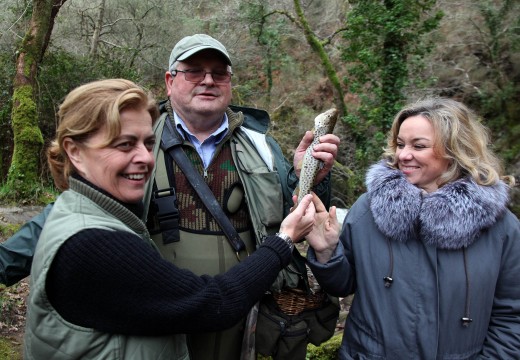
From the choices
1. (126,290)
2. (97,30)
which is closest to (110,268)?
(126,290)

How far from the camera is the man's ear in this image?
1.73m

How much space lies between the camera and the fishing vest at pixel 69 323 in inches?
61.1

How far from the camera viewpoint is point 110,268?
1535 mm

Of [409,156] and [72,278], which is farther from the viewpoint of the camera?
[409,156]

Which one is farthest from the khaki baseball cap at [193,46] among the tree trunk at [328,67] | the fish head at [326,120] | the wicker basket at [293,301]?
the tree trunk at [328,67]

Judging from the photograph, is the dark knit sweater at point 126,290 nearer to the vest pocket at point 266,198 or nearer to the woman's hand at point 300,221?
the woman's hand at point 300,221

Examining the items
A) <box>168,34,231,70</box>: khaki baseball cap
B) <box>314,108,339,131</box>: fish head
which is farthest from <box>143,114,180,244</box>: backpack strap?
<box>314,108,339,131</box>: fish head

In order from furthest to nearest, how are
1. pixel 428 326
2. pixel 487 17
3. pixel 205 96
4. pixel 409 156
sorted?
pixel 487 17, pixel 205 96, pixel 409 156, pixel 428 326

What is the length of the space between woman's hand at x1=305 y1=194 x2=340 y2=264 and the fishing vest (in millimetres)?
999

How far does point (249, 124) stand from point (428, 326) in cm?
154

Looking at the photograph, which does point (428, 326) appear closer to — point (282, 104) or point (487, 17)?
point (487, 17)

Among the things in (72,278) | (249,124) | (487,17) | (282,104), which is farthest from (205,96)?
(282,104)

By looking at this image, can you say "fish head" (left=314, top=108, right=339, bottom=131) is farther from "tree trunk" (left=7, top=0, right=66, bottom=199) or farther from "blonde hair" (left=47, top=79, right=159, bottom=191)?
"tree trunk" (left=7, top=0, right=66, bottom=199)

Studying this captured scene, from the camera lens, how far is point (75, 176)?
1.74 meters
